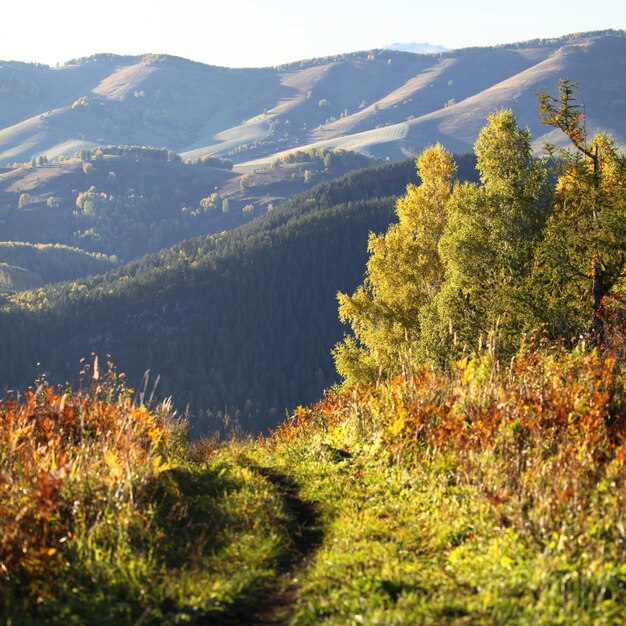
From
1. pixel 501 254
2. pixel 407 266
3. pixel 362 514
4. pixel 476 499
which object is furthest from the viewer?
pixel 407 266

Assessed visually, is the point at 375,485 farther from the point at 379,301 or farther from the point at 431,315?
the point at 379,301

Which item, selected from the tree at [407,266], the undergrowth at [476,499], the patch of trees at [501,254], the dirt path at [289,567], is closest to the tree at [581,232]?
the patch of trees at [501,254]

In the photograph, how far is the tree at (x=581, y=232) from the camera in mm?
22062

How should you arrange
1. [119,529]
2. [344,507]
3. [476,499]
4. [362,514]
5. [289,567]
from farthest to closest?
[344,507], [362,514], [476,499], [289,567], [119,529]

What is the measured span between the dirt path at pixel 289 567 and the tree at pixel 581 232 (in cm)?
1405

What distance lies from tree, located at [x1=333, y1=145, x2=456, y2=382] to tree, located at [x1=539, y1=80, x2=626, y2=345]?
14.7 metres

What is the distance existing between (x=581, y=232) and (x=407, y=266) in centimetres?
1647

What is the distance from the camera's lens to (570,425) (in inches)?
351

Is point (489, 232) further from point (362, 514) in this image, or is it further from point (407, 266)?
point (362, 514)

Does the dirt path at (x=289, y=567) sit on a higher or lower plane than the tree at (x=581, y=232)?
lower

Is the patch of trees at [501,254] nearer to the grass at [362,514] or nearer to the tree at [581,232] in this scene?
the tree at [581,232]

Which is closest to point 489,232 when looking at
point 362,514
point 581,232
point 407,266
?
point 581,232

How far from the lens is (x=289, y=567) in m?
7.72

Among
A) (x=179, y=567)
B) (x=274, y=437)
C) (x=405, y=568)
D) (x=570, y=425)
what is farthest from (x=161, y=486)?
(x=274, y=437)
